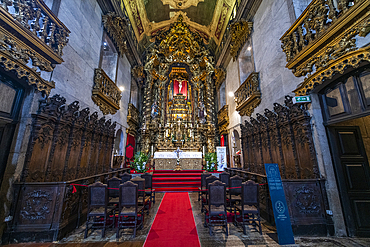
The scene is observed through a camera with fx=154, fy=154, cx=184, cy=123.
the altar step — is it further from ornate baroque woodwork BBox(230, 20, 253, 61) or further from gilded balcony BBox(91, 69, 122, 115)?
ornate baroque woodwork BBox(230, 20, 253, 61)

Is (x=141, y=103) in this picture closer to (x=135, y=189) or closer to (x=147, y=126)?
(x=147, y=126)

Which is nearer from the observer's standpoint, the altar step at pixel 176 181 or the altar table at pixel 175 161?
the altar step at pixel 176 181

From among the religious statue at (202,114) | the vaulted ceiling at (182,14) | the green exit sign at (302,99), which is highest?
the vaulted ceiling at (182,14)

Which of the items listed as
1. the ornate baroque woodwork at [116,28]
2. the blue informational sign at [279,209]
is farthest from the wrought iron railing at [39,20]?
the blue informational sign at [279,209]

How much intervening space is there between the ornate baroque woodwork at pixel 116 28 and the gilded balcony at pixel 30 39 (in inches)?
143

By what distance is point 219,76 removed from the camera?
12539 mm

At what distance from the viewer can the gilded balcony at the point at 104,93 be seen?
6223 mm

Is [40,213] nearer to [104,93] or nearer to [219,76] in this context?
[104,93]

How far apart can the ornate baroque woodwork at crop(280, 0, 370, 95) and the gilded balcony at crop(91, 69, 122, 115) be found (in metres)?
6.71

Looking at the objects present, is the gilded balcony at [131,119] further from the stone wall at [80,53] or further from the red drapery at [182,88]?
the red drapery at [182,88]

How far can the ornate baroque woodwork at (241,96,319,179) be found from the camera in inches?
149

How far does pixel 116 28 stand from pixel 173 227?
8974 millimetres

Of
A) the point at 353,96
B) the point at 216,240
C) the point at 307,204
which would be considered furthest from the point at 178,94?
the point at 216,240

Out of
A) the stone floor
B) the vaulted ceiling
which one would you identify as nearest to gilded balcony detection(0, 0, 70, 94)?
the stone floor
